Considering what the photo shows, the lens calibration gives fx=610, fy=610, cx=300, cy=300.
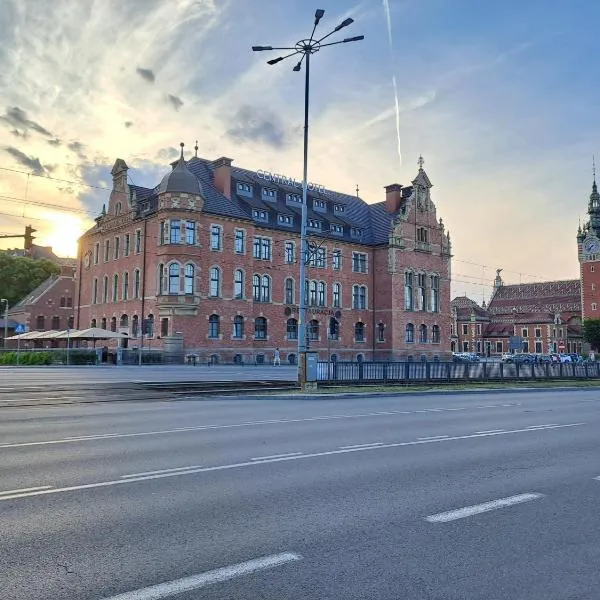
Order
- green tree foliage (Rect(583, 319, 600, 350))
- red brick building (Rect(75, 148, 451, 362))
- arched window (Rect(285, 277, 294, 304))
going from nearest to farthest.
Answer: red brick building (Rect(75, 148, 451, 362))
arched window (Rect(285, 277, 294, 304))
green tree foliage (Rect(583, 319, 600, 350))

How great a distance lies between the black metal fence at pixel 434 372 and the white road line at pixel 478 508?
19.2 meters

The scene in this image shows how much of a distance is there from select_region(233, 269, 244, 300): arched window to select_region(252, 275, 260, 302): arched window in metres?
1.51

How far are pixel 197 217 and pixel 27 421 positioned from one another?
129 ft

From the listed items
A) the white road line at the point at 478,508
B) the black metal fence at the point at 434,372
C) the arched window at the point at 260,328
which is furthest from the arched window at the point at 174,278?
the white road line at the point at 478,508

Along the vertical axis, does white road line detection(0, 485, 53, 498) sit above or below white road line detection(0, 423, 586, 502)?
above

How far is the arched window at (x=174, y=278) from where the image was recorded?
165ft

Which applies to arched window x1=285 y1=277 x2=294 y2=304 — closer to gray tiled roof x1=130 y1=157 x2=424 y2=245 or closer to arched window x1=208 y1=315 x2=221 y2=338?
gray tiled roof x1=130 y1=157 x2=424 y2=245

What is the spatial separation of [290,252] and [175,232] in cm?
1301

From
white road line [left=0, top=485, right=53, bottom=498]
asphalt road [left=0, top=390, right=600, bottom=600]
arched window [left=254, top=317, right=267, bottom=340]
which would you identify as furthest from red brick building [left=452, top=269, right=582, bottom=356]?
white road line [left=0, top=485, right=53, bottom=498]

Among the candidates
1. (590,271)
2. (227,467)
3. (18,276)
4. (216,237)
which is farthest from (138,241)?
(590,271)

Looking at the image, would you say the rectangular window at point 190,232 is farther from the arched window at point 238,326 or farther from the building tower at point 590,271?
the building tower at point 590,271

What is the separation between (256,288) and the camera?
56.8 meters

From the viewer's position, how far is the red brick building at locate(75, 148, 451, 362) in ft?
166

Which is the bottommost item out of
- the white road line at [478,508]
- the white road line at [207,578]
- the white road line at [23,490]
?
the white road line at [207,578]
